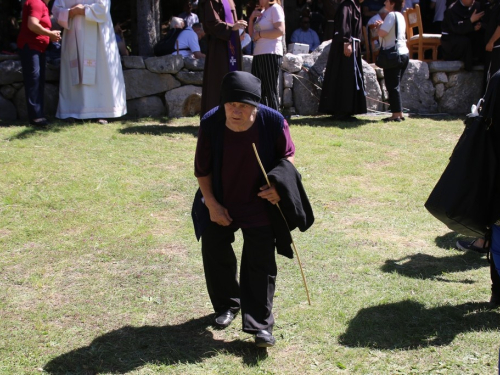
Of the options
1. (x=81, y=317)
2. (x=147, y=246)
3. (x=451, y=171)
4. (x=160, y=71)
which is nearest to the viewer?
(x=451, y=171)

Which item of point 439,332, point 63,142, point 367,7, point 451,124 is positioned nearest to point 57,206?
point 63,142

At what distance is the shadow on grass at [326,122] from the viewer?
9.33 m

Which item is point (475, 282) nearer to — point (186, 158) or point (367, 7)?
point (186, 158)

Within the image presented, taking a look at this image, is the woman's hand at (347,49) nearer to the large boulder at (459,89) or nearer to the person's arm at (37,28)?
the large boulder at (459,89)

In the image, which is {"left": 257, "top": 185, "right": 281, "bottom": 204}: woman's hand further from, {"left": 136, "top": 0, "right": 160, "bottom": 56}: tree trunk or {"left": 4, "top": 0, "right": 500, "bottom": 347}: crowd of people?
{"left": 136, "top": 0, "right": 160, "bottom": 56}: tree trunk

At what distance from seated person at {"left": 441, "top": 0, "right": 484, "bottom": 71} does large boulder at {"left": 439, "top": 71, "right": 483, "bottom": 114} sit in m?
0.18

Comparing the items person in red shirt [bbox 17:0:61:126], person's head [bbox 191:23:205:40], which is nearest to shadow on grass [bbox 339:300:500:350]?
person in red shirt [bbox 17:0:61:126]

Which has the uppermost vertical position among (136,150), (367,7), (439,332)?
(367,7)

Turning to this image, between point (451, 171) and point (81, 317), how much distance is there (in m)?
2.33

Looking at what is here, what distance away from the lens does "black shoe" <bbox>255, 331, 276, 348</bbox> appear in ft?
11.1

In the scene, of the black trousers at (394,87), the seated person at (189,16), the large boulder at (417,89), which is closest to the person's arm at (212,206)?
the black trousers at (394,87)

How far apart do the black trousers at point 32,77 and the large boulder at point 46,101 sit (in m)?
0.76

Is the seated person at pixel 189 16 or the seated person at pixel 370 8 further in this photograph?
the seated person at pixel 370 8

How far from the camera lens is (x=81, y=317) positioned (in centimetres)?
388
